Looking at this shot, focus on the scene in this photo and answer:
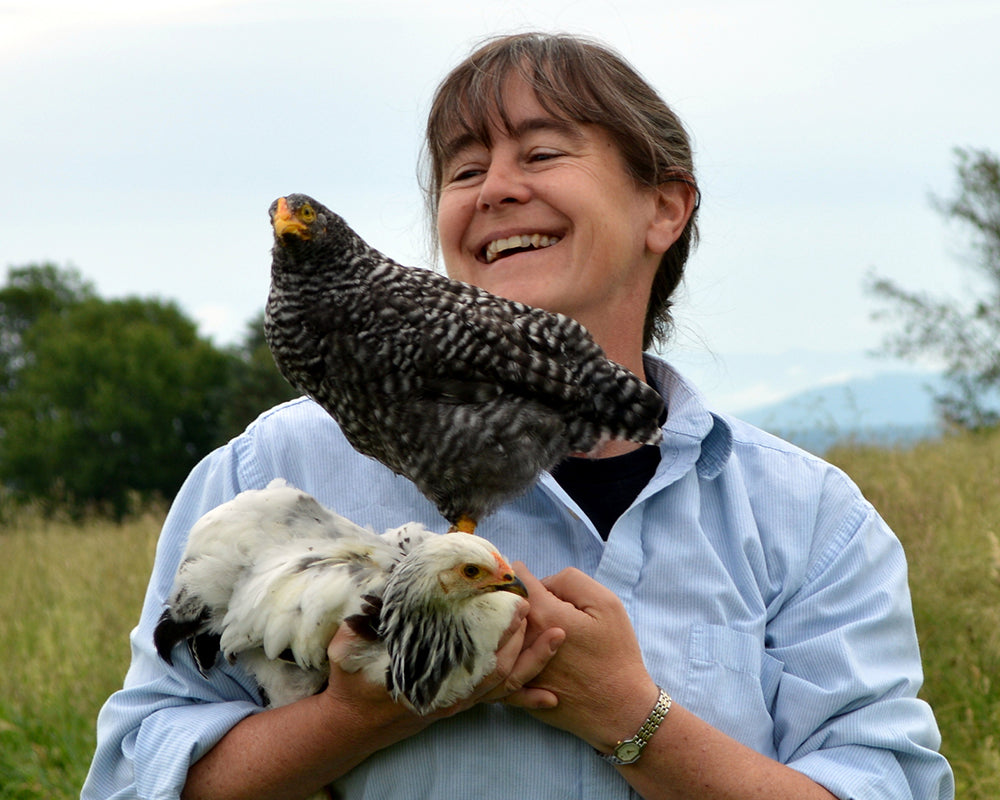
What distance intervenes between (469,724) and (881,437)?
7.03 metres

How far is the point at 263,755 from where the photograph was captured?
245 centimetres

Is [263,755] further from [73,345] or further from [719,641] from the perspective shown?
[73,345]

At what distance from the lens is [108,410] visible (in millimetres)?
43188

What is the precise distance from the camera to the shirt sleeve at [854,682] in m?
2.59

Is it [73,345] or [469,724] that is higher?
[469,724]

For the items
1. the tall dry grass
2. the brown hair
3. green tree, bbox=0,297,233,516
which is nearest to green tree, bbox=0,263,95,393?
green tree, bbox=0,297,233,516

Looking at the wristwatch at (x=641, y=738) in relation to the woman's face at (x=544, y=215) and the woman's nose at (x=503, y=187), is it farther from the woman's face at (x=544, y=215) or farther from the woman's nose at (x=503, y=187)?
the woman's nose at (x=503, y=187)

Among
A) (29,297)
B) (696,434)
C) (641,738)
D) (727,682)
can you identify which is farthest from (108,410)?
(641,738)

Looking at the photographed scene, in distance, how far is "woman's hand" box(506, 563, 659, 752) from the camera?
239 cm

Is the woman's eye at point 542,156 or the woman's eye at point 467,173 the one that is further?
the woman's eye at point 467,173

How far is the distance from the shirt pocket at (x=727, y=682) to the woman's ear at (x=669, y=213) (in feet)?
3.82

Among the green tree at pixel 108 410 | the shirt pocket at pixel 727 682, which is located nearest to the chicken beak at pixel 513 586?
the shirt pocket at pixel 727 682

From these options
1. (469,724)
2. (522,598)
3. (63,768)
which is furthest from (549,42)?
(63,768)

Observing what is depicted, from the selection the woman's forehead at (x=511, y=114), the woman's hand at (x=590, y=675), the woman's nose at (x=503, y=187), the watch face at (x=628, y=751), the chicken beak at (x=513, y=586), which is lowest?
the watch face at (x=628, y=751)
